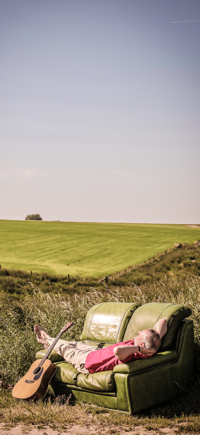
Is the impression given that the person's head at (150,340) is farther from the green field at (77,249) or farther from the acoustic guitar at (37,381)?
the green field at (77,249)

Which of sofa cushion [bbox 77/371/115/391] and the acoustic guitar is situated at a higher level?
sofa cushion [bbox 77/371/115/391]

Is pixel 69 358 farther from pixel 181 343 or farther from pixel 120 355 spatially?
pixel 181 343

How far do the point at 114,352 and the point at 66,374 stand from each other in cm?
117

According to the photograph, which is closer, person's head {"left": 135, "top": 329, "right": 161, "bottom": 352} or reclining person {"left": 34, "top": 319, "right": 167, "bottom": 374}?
reclining person {"left": 34, "top": 319, "right": 167, "bottom": 374}

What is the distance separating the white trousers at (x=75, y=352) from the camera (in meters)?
4.82

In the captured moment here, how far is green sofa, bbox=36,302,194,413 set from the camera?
4.04 meters

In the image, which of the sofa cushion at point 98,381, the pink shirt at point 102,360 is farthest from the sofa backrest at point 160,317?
the sofa cushion at point 98,381

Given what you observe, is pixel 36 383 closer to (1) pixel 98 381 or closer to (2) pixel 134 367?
(1) pixel 98 381

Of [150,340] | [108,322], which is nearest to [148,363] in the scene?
[150,340]

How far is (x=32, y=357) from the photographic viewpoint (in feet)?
19.4

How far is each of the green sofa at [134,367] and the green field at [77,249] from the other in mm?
12099

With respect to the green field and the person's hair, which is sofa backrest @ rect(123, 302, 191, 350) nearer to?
the person's hair

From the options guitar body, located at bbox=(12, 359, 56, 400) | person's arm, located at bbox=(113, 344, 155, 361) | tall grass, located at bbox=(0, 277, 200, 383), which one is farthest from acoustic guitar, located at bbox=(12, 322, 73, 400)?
person's arm, located at bbox=(113, 344, 155, 361)

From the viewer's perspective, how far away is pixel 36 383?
183 inches
